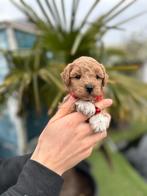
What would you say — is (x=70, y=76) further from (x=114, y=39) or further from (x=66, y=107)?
(x=114, y=39)

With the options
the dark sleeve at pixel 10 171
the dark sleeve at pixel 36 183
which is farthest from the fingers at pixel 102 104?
the dark sleeve at pixel 10 171

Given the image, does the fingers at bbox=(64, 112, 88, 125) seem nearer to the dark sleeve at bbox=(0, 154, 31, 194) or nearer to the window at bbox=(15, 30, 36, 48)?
the dark sleeve at bbox=(0, 154, 31, 194)

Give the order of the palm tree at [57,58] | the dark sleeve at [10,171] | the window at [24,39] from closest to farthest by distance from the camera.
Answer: the dark sleeve at [10,171] < the palm tree at [57,58] < the window at [24,39]

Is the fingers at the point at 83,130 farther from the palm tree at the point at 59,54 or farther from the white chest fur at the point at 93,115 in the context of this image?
the palm tree at the point at 59,54

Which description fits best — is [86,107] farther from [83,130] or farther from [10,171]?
[10,171]

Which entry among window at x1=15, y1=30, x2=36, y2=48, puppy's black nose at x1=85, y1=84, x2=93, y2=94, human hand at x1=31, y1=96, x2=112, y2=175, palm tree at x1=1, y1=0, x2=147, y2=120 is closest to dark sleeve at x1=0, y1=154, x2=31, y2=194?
human hand at x1=31, y1=96, x2=112, y2=175

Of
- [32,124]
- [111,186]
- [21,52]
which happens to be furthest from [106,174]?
[21,52]
